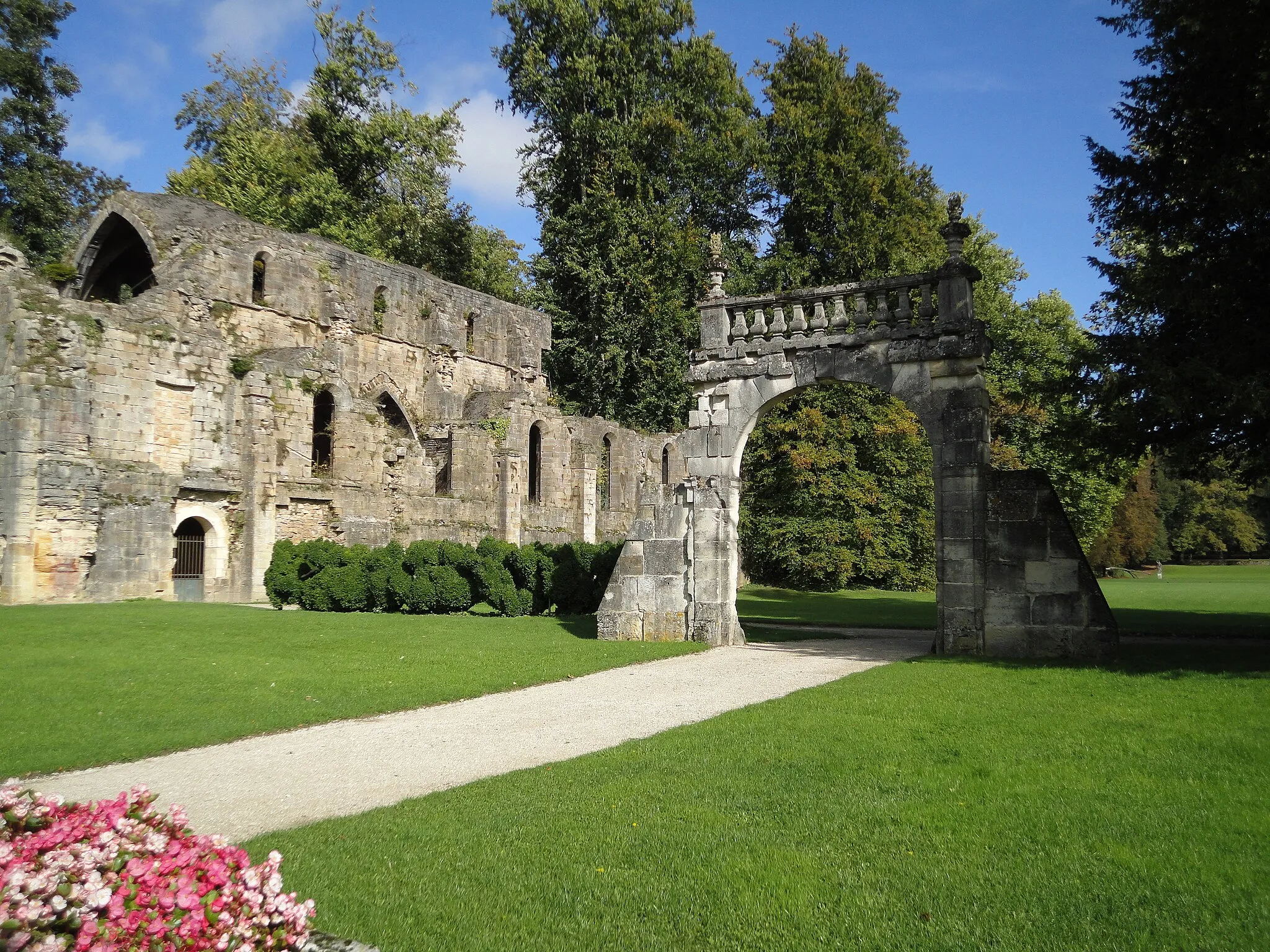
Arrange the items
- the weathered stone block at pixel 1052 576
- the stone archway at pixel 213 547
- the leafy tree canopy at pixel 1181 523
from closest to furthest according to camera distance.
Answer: the weathered stone block at pixel 1052 576, the stone archway at pixel 213 547, the leafy tree canopy at pixel 1181 523

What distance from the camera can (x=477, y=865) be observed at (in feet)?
14.5

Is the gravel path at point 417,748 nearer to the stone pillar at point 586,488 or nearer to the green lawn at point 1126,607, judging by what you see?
the green lawn at point 1126,607

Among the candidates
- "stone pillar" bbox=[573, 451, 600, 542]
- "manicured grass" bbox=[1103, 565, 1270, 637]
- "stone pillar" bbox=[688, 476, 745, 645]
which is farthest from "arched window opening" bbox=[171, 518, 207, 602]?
"manicured grass" bbox=[1103, 565, 1270, 637]

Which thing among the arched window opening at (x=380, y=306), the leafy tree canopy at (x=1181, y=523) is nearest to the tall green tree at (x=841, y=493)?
the arched window opening at (x=380, y=306)

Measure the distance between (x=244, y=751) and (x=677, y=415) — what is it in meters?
31.3

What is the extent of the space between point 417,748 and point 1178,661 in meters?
8.40

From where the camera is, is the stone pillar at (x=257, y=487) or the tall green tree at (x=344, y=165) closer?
the stone pillar at (x=257, y=487)

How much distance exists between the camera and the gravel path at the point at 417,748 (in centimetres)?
575

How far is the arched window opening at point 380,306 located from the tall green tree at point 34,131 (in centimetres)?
1392

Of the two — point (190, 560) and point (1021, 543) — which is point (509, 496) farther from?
point (1021, 543)

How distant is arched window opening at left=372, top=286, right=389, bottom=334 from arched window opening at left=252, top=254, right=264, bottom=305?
13.1 ft

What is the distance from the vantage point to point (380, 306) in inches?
1262

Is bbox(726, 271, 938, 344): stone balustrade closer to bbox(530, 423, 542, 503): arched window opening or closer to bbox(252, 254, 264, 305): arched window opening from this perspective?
bbox(252, 254, 264, 305): arched window opening

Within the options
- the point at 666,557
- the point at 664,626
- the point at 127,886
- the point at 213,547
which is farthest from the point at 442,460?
the point at 127,886
